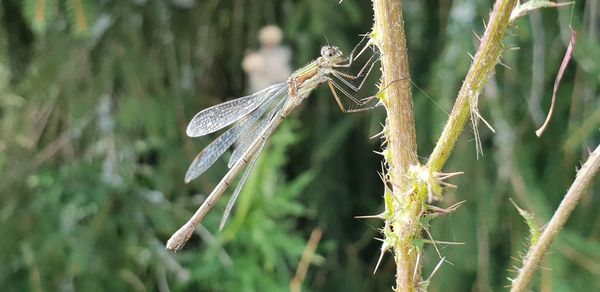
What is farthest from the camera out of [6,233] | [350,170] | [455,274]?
[350,170]

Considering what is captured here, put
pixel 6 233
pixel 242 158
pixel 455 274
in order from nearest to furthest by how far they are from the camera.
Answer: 1. pixel 242 158
2. pixel 455 274
3. pixel 6 233

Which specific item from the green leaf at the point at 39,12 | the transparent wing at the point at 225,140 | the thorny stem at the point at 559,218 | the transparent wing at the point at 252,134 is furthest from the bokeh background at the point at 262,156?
the thorny stem at the point at 559,218

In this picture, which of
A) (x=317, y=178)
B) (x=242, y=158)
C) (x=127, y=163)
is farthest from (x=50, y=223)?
(x=242, y=158)

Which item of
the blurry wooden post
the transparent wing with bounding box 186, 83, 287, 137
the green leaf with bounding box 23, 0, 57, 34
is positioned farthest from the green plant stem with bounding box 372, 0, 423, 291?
the blurry wooden post

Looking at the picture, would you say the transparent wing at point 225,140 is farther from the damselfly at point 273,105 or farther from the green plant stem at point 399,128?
the green plant stem at point 399,128

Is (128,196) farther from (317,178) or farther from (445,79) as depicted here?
(445,79)

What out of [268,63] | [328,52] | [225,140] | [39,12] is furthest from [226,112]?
[268,63]

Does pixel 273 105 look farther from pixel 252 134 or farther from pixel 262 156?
pixel 262 156

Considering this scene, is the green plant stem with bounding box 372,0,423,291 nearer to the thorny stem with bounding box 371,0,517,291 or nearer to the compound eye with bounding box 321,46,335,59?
the thorny stem with bounding box 371,0,517,291
